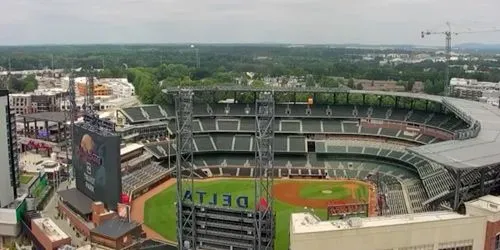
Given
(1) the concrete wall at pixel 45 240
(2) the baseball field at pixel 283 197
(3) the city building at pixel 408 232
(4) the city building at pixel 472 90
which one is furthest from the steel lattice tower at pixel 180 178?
(4) the city building at pixel 472 90

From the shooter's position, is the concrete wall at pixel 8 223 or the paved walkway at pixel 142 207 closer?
the concrete wall at pixel 8 223

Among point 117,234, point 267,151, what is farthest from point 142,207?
point 267,151

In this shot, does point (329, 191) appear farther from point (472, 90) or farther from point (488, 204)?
point (472, 90)

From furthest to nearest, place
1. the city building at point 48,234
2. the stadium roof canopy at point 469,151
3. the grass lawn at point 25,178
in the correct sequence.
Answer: the grass lawn at point 25,178 → the city building at point 48,234 → the stadium roof canopy at point 469,151

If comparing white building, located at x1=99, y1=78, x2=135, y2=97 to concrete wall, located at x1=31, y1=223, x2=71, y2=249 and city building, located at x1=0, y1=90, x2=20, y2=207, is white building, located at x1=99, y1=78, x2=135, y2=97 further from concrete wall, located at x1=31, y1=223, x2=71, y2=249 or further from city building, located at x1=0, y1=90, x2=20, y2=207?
concrete wall, located at x1=31, y1=223, x2=71, y2=249

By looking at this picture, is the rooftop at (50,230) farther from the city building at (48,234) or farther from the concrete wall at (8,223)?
the concrete wall at (8,223)

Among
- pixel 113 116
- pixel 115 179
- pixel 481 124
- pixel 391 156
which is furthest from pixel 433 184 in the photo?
pixel 113 116
